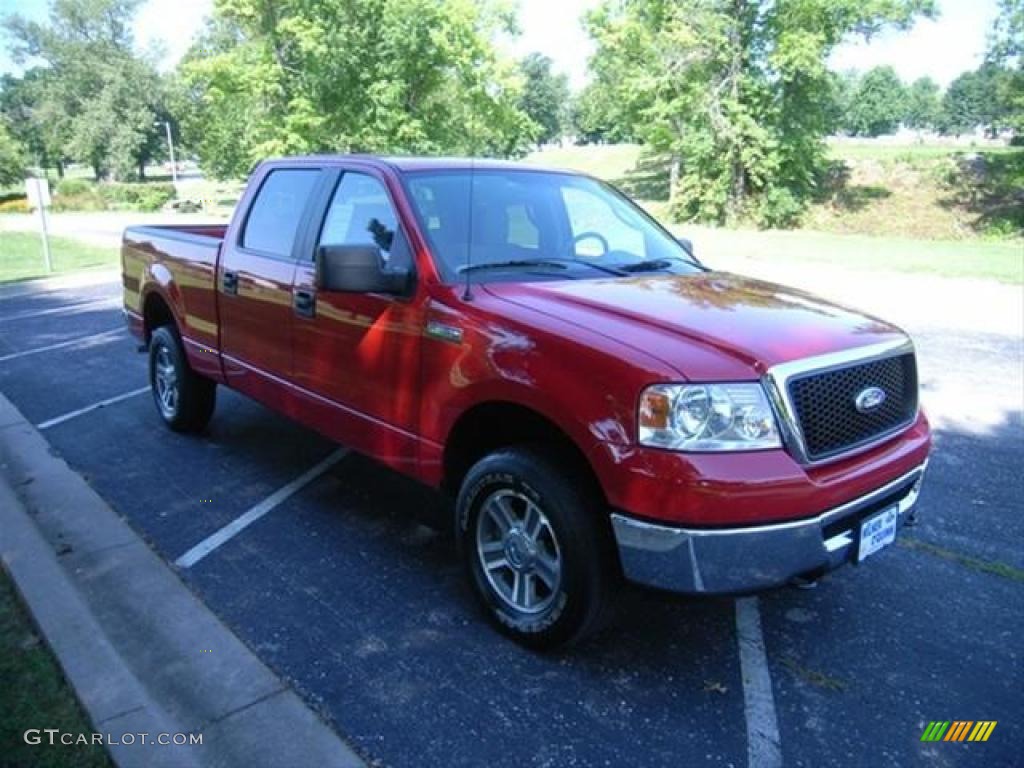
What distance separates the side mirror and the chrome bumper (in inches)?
56.6

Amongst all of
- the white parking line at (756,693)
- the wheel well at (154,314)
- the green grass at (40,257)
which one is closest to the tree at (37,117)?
the green grass at (40,257)

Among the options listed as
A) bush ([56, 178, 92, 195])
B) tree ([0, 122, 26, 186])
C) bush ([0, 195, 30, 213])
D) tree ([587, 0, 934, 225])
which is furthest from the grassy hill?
tree ([0, 122, 26, 186])

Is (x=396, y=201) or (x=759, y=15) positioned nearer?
(x=396, y=201)

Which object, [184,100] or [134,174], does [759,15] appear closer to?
[184,100]

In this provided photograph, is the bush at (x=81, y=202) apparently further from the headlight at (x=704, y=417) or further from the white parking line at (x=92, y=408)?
the headlight at (x=704, y=417)

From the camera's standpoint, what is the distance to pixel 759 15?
29.0 m

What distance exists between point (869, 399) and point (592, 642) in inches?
57.3

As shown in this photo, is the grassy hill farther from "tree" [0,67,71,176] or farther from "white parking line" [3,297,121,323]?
"tree" [0,67,71,176]

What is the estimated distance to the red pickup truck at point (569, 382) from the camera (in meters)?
2.72

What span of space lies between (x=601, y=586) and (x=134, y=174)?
76065mm

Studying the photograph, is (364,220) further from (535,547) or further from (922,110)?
(922,110)

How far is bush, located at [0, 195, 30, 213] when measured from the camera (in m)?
48.1

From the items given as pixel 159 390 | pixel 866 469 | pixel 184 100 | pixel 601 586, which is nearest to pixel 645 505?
pixel 601 586

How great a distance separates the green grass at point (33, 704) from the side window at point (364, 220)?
2.09 meters
